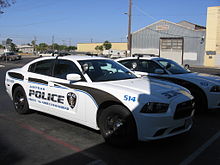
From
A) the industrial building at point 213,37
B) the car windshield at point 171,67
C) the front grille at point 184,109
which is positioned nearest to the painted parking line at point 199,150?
the front grille at point 184,109

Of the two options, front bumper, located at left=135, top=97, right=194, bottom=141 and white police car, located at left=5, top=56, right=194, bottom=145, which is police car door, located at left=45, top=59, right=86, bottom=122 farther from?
front bumper, located at left=135, top=97, right=194, bottom=141

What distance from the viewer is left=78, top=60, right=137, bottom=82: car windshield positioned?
5051 mm

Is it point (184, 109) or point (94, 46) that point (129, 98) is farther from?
point (94, 46)

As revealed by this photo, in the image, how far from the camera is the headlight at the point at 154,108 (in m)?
3.99

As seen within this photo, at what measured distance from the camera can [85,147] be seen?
172 inches

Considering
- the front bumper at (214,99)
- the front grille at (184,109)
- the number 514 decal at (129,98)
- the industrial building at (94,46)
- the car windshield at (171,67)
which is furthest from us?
the industrial building at (94,46)

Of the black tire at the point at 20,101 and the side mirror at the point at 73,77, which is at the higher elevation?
the side mirror at the point at 73,77

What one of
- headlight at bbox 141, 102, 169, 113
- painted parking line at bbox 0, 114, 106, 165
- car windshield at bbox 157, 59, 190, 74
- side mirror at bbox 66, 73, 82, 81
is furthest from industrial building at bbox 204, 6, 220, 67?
headlight at bbox 141, 102, 169, 113

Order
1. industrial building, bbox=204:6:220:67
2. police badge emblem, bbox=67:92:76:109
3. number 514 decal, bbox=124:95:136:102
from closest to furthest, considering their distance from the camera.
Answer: number 514 decal, bbox=124:95:136:102 → police badge emblem, bbox=67:92:76:109 → industrial building, bbox=204:6:220:67

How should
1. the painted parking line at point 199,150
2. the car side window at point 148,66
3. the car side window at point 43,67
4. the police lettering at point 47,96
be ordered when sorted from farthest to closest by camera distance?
the car side window at point 148,66
the car side window at point 43,67
the police lettering at point 47,96
the painted parking line at point 199,150

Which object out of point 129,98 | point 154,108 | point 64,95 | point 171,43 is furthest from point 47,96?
point 171,43

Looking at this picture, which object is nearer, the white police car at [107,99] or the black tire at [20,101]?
the white police car at [107,99]

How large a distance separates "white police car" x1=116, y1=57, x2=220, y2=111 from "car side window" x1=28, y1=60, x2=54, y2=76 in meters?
3.13

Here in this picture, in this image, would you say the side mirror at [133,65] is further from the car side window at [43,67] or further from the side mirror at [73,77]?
the side mirror at [73,77]
